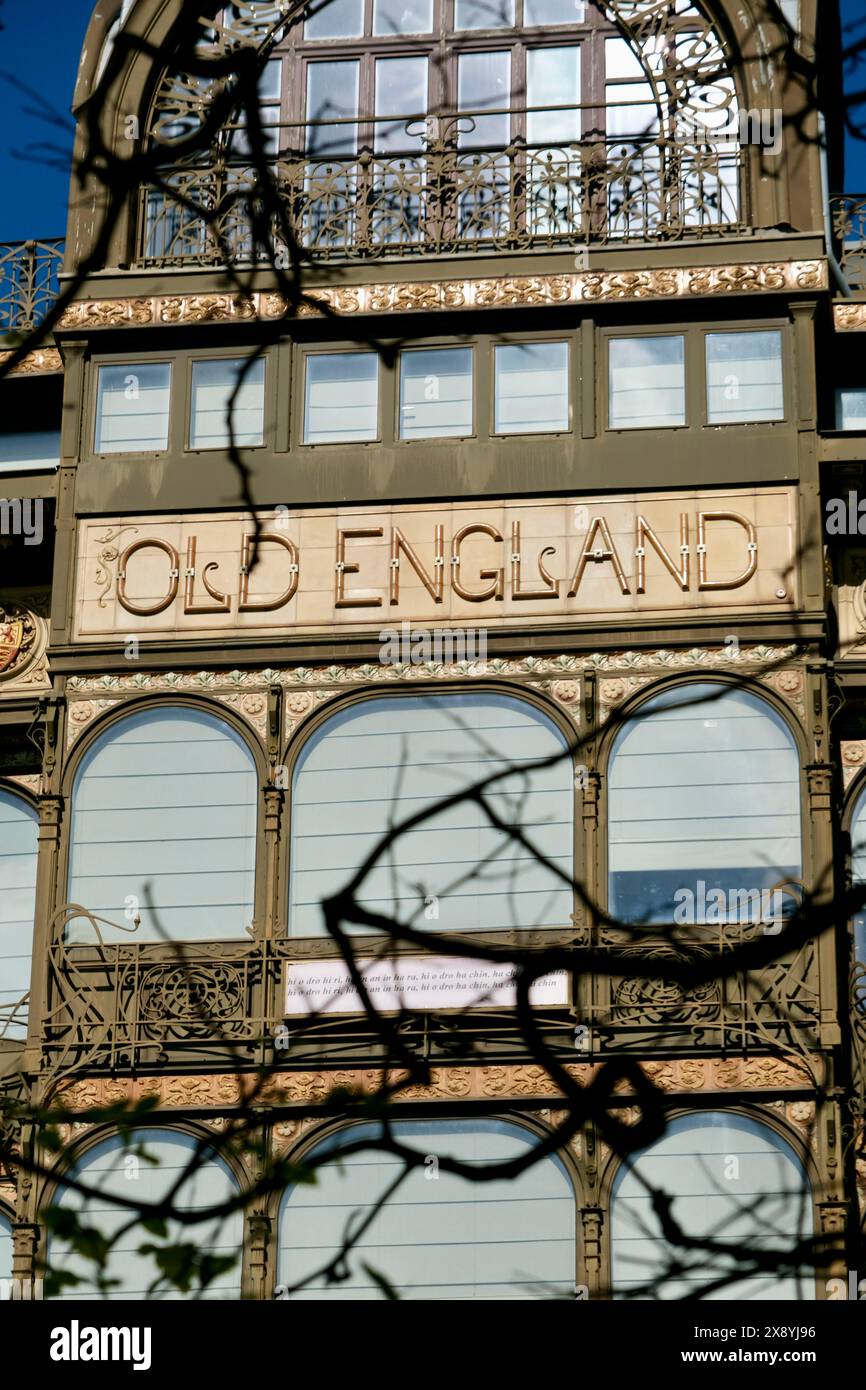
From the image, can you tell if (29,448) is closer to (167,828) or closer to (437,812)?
(167,828)

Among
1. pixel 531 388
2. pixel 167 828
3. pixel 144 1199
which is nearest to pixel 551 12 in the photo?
pixel 531 388

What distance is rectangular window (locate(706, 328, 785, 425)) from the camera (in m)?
25.4

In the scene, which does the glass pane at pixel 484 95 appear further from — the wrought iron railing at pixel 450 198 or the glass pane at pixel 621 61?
the glass pane at pixel 621 61

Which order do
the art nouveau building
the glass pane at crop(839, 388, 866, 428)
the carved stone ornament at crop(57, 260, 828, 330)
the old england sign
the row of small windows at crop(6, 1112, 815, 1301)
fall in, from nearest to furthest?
the row of small windows at crop(6, 1112, 815, 1301), the art nouveau building, the old england sign, the carved stone ornament at crop(57, 260, 828, 330), the glass pane at crop(839, 388, 866, 428)

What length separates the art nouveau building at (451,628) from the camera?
23125mm

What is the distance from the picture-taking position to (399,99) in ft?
90.8

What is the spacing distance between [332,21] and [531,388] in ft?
16.4

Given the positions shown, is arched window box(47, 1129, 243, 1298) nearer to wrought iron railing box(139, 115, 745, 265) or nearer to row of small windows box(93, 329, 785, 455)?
row of small windows box(93, 329, 785, 455)

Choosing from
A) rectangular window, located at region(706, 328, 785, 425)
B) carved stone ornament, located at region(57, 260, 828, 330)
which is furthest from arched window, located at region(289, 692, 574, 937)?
carved stone ornament, located at region(57, 260, 828, 330)

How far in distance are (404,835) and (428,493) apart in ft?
10.8

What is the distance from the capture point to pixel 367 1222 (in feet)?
75.3

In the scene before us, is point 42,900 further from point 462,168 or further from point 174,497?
point 462,168

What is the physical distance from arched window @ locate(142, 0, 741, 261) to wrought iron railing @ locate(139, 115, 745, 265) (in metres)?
0.02

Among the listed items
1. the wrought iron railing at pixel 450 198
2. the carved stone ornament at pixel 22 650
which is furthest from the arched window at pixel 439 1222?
the wrought iron railing at pixel 450 198
